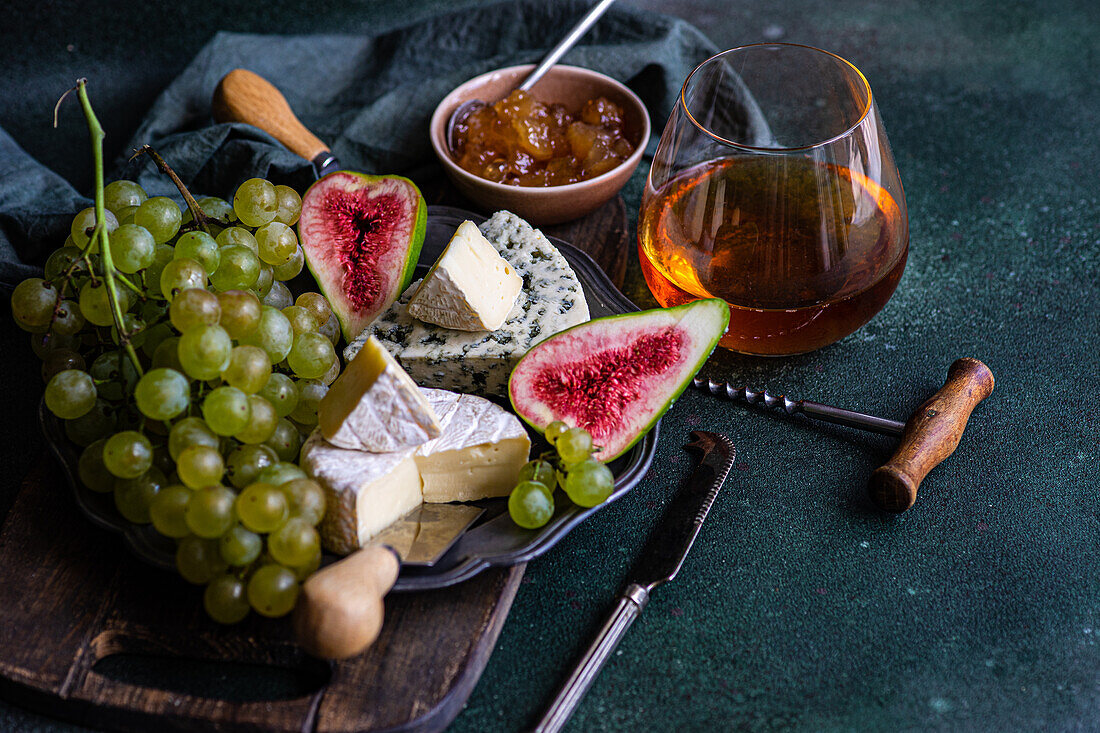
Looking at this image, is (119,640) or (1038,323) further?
(1038,323)

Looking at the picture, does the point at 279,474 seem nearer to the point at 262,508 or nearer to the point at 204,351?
the point at 262,508

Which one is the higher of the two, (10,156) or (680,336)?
(10,156)

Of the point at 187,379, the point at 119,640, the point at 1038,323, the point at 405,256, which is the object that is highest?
the point at 187,379

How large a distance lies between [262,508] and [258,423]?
157 millimetres

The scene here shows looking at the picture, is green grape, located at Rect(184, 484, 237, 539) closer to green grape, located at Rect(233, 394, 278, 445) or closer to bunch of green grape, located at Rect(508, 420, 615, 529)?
green grape, located at Rect(233, 394, 278, 445)

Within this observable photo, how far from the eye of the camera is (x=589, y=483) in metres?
1.17

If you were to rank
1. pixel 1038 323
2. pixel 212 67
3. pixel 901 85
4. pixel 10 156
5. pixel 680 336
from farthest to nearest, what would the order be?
pixel 901 85 → pixel 212 67 → pixel 10 156 → pixel 1038 323 → pixel 680 336

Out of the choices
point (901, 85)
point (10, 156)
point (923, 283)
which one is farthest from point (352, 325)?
point (901, 85)

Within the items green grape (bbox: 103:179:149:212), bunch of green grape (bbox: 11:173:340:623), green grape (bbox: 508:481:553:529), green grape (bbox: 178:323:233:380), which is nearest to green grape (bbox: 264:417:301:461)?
bunch of green grape (bbox: 11:173:340:623)

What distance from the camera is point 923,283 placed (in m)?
1.79

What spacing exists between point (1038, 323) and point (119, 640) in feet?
5.60

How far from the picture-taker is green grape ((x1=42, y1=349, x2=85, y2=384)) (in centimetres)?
130

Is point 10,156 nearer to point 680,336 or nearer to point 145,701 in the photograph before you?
point 145,701

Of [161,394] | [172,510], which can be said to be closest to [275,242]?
[161,394]
